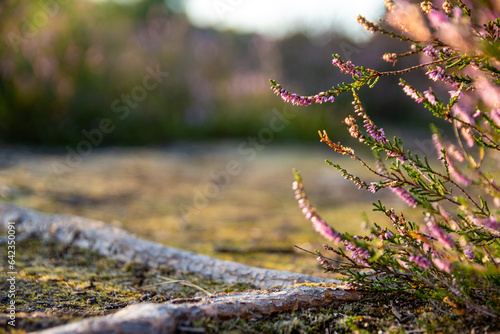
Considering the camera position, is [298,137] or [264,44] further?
[264,44]

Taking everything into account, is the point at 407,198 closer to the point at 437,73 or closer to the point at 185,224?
the point at 437,73

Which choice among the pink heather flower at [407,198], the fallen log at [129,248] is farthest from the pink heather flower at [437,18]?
the fallen log at [129,248]

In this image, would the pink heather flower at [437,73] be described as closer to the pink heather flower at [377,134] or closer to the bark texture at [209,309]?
the pink heather flower at [377,134]

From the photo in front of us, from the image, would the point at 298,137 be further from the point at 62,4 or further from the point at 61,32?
the point at 62,4

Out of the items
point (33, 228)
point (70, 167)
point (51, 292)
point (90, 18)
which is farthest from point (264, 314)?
point (90, 18)

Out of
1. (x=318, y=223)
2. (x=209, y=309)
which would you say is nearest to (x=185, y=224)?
(x=209, y=309)

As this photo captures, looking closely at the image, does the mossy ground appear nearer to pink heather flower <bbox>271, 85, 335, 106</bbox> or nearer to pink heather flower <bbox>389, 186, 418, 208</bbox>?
pink heather flower <bbox>389, 186, 418, 208</bbox>
